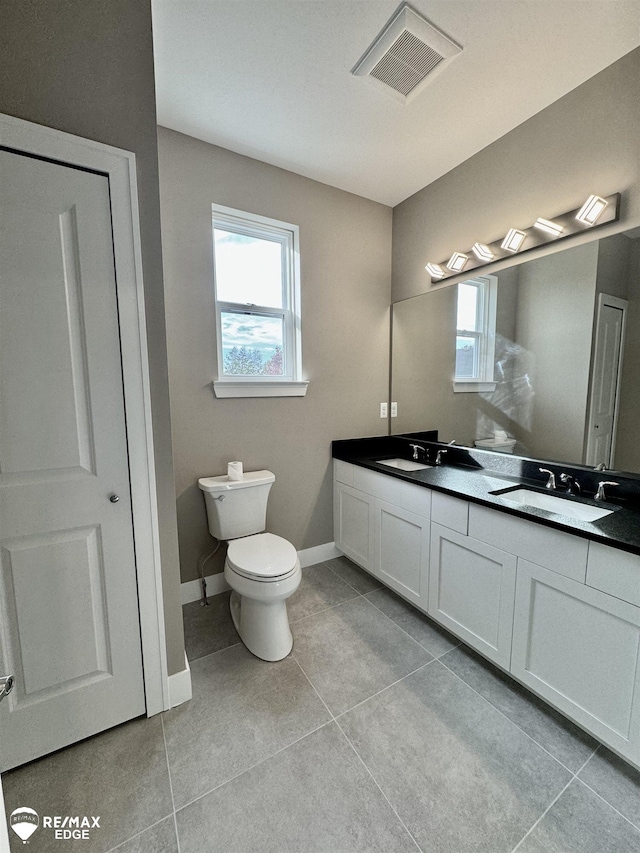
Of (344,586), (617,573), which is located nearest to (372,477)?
(344,586)

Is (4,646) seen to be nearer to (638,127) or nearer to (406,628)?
(406,628)

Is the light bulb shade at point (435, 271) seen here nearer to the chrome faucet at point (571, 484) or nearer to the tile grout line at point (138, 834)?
the chrome faucet at point (571, 484)

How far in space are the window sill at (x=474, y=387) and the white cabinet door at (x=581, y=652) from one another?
106 centimetres

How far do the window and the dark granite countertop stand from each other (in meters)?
0.72

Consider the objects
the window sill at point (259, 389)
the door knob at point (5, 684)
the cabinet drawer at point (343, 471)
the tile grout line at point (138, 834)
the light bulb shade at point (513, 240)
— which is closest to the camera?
the door knob at point (5, 684)

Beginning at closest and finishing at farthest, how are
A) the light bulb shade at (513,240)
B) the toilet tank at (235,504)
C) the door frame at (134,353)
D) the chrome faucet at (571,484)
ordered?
1. the door frame at (134,353)
2. the chrome faucet at (571,484)
3. the light bulb shade at (513,240)
4. the toilet tank at (235,504)

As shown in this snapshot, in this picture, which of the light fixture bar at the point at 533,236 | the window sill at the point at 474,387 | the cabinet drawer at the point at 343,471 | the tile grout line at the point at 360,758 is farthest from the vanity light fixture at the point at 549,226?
the tile grout line at the point at 360,758

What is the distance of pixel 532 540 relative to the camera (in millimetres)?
1340

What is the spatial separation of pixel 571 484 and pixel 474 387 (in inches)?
30.1

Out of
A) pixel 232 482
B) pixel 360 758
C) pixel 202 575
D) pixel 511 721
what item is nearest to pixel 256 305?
pixel 232 482

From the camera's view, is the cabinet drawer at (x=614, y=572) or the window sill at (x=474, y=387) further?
the window sill at (x=474, y=387)

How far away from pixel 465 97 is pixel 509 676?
2.69 metres

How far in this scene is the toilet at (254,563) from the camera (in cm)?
161

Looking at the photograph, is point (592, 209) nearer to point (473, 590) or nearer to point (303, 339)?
point (303, 339)
